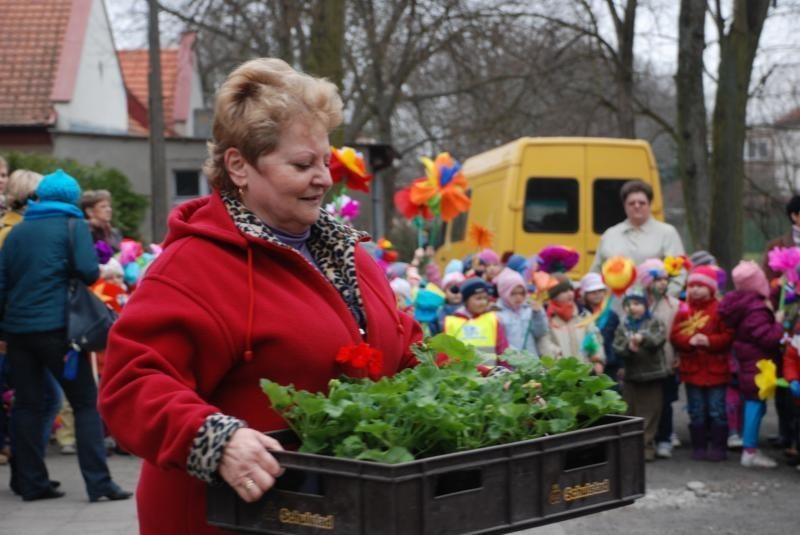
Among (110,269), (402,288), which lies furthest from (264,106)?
(402,288)

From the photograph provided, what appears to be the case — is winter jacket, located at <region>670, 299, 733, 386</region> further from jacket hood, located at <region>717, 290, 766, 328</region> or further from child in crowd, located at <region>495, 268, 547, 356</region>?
child in crowd, located at <region>495, 268, 547, 356</region>

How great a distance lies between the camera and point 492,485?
9.16ft

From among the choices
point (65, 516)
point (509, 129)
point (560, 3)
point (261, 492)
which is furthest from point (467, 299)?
point (509, 129)

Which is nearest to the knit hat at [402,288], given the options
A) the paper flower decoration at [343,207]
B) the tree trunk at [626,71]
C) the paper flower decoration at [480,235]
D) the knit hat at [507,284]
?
the paper flower decoration at [343,207]

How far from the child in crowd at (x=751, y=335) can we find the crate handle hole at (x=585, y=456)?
7303 millimetres

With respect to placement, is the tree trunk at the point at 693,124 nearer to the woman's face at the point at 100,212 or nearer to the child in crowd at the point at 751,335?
the child in crowd at the point at 751,335

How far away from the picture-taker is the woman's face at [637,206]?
37.1 feet

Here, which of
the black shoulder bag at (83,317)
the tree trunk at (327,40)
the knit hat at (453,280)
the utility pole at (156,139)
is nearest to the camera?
the black shoulder bag at (83,317)

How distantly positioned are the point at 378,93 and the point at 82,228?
76.1 feet

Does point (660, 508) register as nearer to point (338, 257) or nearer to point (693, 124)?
point (338, 257)

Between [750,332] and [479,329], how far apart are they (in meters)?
2.07

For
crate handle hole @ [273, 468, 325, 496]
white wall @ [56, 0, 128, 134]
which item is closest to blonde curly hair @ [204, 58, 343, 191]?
crate handle hole @ [273, 468, 325, 496]

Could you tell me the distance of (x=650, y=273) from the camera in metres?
10.6

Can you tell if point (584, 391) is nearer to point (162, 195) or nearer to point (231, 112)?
point (231, 112)
